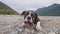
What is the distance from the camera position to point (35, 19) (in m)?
11.1

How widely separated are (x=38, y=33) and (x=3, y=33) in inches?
56.6

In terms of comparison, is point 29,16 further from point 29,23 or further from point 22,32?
point 22,32

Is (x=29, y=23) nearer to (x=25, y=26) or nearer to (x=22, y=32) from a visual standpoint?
(x=25, y=26)

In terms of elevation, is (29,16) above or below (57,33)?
above

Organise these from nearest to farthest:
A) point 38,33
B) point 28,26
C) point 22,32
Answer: point 22,32 → point 38,33 → point 28,26

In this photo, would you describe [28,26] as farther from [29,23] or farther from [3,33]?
[3,33]

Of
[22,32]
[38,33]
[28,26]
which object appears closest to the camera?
[22,32]

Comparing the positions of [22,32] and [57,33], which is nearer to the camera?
[22,32]

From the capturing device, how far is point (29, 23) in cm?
1087

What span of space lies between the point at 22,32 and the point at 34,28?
203cm

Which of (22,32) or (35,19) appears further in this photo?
(35,19)

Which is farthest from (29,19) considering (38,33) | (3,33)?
(3,33)

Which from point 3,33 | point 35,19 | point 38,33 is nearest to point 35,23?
point 35,19

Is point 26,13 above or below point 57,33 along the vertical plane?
above
